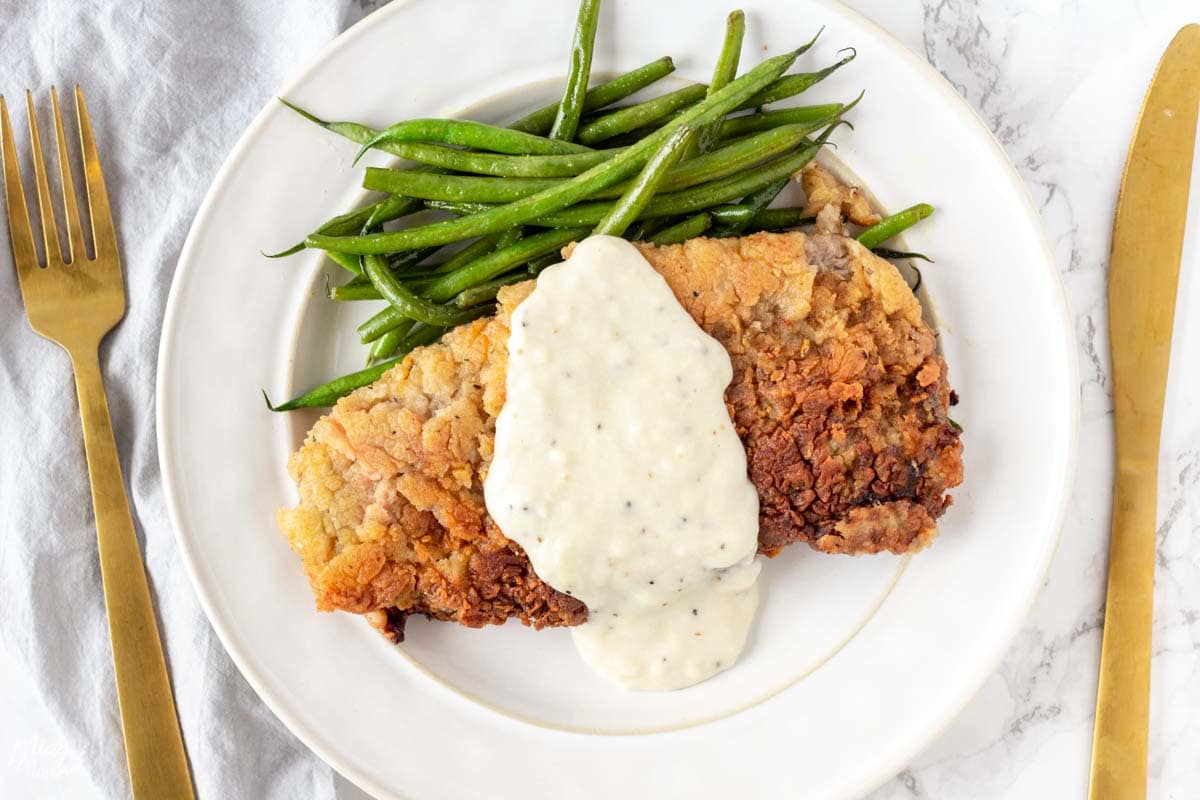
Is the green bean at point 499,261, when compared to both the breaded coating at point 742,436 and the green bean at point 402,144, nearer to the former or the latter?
the breaded coating at point 742,436

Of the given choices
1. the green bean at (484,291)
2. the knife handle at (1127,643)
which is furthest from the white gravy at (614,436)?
the knife handle at (1127,643)

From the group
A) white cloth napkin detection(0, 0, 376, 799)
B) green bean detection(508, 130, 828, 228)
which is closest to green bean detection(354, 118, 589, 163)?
green bean detection(508, 130, 828, 228)

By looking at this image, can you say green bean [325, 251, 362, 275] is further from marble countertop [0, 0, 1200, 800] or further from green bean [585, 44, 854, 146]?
green bean [585, 44, 854, 146]

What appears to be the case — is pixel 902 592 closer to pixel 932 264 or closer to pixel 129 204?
pixel 932 264

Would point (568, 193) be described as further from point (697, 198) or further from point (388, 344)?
point (388, 344)

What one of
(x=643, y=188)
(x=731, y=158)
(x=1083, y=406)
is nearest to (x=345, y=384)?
(x=643, y=188)

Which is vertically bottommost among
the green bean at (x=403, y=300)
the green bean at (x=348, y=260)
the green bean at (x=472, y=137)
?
the green bean at (x=403, y=300)

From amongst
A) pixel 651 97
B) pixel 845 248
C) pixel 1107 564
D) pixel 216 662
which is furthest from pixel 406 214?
pixel 1107 564
